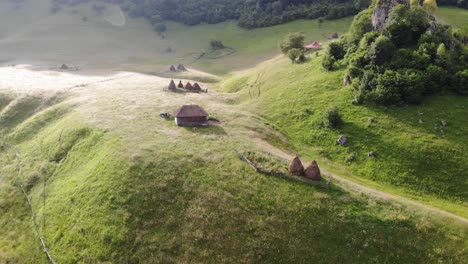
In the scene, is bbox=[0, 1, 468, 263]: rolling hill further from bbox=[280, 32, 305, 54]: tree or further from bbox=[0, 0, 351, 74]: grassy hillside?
bbox=[0, 0, 351, 74]: grassy hillside

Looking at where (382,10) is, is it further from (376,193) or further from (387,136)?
(376,193)

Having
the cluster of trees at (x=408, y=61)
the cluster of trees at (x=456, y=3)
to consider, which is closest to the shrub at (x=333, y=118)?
the cluster of trees at (x=408, y=61)

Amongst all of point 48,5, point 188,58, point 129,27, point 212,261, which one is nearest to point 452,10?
point 188,58

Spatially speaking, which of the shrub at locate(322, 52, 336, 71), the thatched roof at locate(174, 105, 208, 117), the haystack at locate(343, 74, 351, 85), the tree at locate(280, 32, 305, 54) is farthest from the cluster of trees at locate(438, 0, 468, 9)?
the thatched roof at locate(174, 105, 208, 117)

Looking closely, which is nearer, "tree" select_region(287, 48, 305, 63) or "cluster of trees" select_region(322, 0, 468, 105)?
"cluster of trees" select_region(322, 0, 468, 105)

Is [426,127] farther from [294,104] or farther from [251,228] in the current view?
[251,228]
